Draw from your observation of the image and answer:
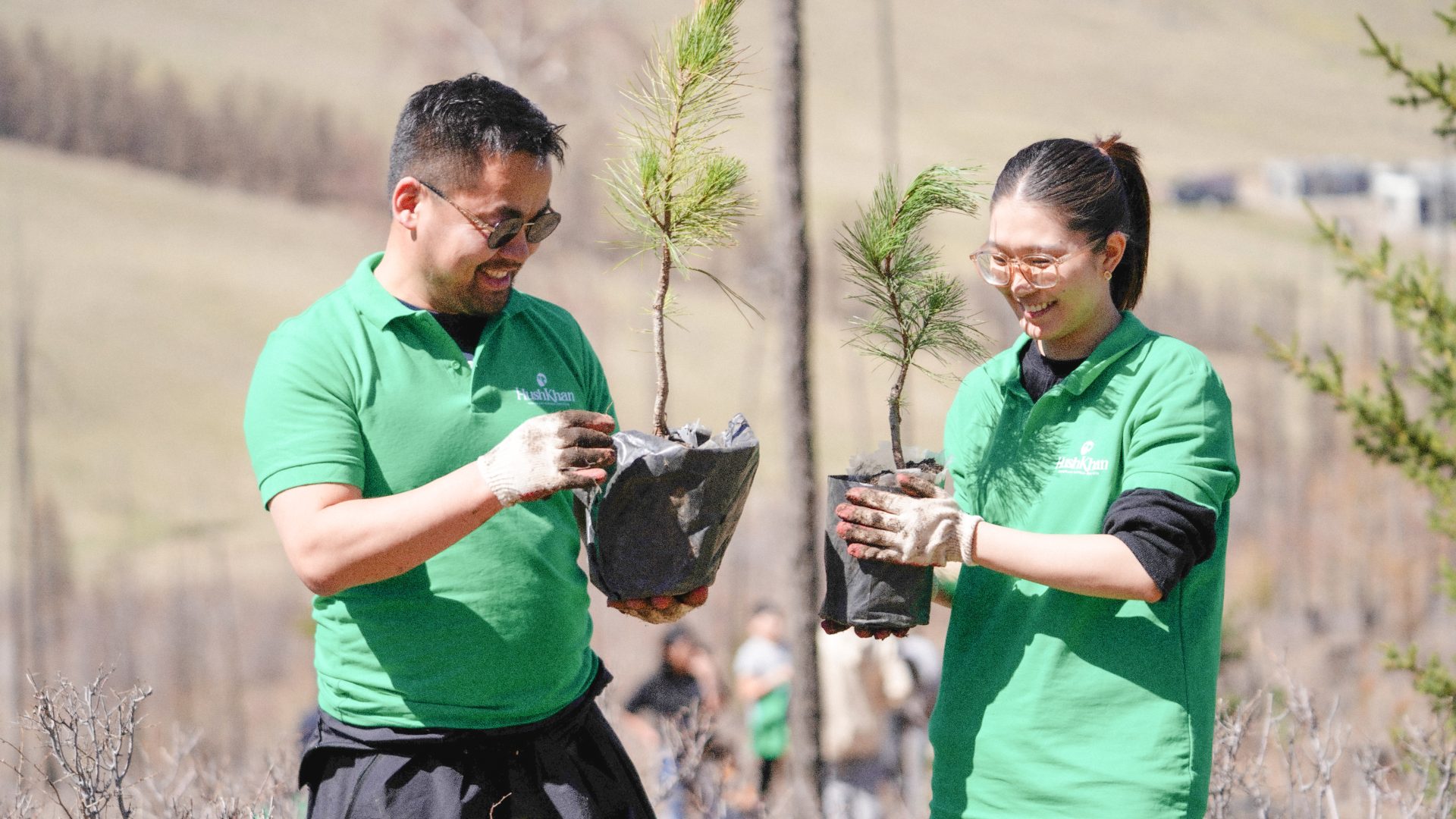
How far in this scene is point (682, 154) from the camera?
80.1 inches

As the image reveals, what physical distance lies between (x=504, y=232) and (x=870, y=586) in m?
0.80

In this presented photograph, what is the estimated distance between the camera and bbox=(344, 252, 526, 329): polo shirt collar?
6.19ft

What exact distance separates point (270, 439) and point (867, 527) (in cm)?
89

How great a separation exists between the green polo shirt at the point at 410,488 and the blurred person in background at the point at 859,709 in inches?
169

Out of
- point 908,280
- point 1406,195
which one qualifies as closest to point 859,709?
point 908,280

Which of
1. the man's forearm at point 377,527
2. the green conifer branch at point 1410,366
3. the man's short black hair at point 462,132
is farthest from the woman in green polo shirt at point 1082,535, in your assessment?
the green conifer branch at point 1410,366

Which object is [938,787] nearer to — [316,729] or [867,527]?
[867,527]

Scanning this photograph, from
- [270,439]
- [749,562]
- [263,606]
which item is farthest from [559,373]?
[263,606]

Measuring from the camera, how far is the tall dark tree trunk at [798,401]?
581cm

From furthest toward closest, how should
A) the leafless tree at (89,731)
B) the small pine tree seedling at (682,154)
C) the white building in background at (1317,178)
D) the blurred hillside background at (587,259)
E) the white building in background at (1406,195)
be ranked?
the white building in background at (1317,178) → the blurred hillside background at (587,259) → the white building in background at (1406,195) → the leafless tree at (89,731) → the small pine tree seedling at (682,154)

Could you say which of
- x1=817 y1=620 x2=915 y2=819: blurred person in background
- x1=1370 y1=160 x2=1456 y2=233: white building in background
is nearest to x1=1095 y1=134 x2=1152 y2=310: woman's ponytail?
x1=817 y1=620 x2=915 y2=819: blurred person in background

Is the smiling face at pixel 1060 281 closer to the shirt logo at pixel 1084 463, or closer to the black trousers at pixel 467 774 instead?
the shirt logo at pixel 1084 463

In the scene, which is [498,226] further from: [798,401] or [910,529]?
[798,401]

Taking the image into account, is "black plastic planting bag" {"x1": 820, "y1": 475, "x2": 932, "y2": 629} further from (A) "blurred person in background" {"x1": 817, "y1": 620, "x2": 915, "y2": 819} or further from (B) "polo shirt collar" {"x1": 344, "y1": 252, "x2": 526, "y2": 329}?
(A) "blurred person in background" {"x1": 817, "y1": 620, "x2": 915, "y2": 819}
